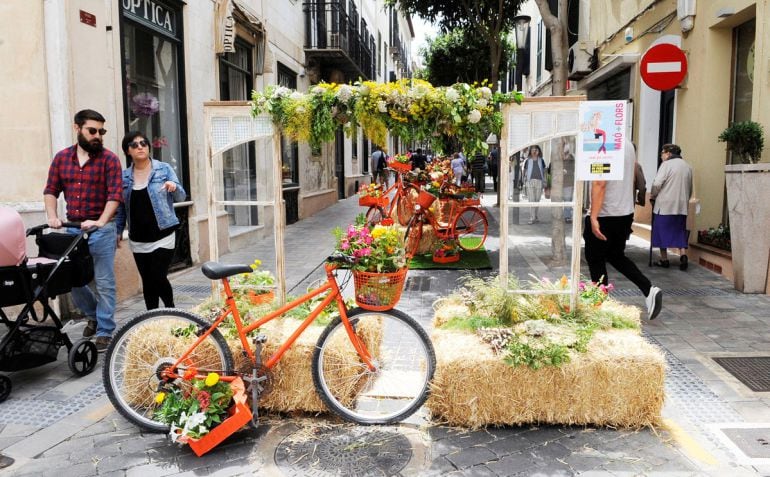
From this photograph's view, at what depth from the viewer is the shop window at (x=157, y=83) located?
8.19m

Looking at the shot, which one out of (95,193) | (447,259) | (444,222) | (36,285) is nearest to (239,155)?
(444,222)

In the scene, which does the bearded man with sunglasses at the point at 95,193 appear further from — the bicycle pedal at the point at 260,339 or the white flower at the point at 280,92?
the bicycle pedal at the point at 260,339

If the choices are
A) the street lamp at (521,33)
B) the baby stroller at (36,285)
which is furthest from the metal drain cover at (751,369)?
the street lamp at (521,33)

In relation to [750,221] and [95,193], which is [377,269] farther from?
[750,221]

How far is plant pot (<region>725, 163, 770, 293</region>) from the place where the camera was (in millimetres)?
7141

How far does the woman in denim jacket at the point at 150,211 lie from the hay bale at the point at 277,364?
4.75 feet

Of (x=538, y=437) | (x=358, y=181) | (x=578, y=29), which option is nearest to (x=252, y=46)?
(x=578, y=29)

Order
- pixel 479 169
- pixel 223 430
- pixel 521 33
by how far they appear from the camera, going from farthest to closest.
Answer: pixel 479 169 < pixel 521 33 < pixel 223 430

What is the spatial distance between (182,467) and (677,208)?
7.50 m

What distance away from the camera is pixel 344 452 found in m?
3.66

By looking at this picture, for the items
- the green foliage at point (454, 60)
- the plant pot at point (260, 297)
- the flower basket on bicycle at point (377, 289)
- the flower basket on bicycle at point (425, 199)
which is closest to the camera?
the flower basket on bicycle at point (377, 289)

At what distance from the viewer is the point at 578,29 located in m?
18.0

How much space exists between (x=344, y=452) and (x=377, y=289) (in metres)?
0.96

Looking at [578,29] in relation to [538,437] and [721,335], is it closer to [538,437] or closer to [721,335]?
[721,335]
